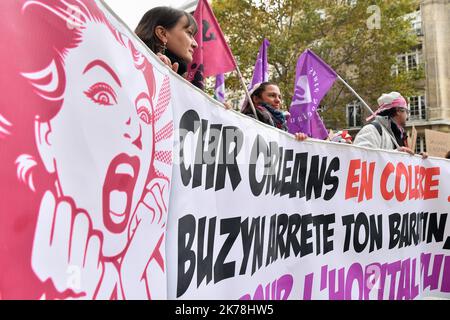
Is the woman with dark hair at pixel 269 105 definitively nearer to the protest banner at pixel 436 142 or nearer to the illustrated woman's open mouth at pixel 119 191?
the illustrated woman's open mouth at pixel 119 191

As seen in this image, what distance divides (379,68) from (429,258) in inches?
580

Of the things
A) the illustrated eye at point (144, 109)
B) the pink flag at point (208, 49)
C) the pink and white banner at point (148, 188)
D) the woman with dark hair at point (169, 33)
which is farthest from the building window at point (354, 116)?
the illustrated eye at point (144, 109)

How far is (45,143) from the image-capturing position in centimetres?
99

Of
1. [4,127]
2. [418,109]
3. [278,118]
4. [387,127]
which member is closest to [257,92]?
[278,118]

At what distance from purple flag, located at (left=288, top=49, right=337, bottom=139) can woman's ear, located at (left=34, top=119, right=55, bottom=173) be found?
350cm

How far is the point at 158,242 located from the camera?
1.36 metres

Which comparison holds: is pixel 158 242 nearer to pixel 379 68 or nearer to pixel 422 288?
pixel 422 288

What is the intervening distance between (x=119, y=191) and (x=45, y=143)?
265 millimetres

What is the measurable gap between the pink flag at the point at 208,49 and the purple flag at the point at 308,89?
183 cm

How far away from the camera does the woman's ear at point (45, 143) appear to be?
38.2 inches

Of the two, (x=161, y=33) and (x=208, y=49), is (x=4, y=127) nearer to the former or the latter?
(x=161, y=33)

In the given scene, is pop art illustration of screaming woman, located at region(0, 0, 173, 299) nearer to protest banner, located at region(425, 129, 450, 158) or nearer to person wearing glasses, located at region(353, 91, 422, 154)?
person wearing glasses, located at region(353, 91, 422, 154)

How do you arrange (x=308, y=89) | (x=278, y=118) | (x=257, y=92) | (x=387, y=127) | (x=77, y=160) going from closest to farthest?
(x=77, y=160) < (x=278, y=118) < (x=257, y=92) < (x=387, y=127) < (x=308, y=89)
